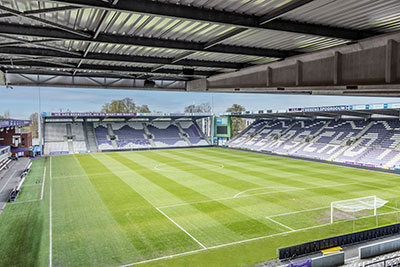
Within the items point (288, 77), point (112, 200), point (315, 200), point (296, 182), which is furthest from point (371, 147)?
point (288, 77)

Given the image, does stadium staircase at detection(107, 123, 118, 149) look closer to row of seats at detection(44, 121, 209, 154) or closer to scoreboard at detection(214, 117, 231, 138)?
row of seats at detection(44, 121, 209, 154)

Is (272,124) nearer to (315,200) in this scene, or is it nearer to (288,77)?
(315,200)

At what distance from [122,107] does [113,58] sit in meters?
120

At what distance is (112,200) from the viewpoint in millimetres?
22578

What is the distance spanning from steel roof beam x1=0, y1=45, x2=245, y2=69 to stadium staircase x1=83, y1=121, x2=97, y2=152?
182 ft

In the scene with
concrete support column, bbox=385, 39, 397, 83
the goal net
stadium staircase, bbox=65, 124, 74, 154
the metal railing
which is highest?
concrete support column, bbox=385, 39, 397, 83

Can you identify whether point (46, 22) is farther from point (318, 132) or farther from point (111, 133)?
point (111, 133)

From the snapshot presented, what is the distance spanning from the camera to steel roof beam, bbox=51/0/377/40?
222 inches

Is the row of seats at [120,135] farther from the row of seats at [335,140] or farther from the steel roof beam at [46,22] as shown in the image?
the steel roof beam at [46,22]

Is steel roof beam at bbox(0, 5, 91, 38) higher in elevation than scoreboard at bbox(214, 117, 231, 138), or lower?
higher

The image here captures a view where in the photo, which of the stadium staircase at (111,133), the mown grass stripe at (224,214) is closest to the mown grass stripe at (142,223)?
the mown grass stripe at (224,214)

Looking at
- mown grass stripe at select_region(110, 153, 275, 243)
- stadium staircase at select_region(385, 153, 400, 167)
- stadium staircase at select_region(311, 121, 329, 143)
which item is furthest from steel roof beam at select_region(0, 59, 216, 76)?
stadium staircase at select_region(311, 121, 329, 143)

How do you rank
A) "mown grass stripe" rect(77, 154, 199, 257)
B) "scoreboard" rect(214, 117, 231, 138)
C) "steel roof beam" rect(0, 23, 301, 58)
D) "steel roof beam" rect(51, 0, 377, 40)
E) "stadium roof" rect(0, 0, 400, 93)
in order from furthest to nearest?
"scoreboard" rect(214, 117, 231, 138) → "mown grass stripe" rect(77, 154, 199, 257) → "steel roof beam" rect(0, 23, 301, 58) → "stadium roof" rect(0, 0, 400, 93) → "steel roof beam" rect(51, 0, 377, 40)

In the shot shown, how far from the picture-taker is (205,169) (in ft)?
122
